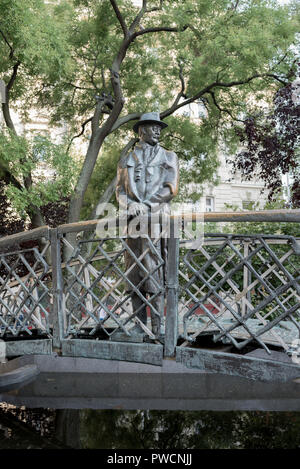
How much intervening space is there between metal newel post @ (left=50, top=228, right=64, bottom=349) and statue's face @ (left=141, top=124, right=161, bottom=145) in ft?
4.87

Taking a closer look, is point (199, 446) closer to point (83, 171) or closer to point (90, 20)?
point (83, 171)

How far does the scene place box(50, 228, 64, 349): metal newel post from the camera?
500cm

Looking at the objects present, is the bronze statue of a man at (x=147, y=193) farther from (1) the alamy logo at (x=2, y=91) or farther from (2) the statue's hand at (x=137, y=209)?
(1) the alamy logo at (x=2, y=91)

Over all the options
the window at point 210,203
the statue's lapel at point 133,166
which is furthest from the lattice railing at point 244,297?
the window at point 210,203

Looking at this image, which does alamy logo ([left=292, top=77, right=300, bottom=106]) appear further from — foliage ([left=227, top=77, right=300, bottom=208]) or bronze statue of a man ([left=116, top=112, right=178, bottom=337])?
bronze statue of a man ([left=116, top=112, right=178, bottom=337])

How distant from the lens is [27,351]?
5.15 metres

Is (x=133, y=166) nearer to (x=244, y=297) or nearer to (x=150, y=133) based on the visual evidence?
(x=150, y=133)

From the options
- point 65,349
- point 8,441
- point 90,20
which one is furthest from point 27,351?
point 90,20

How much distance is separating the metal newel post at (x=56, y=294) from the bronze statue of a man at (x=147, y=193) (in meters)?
0.75

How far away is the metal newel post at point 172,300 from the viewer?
14.3 ft

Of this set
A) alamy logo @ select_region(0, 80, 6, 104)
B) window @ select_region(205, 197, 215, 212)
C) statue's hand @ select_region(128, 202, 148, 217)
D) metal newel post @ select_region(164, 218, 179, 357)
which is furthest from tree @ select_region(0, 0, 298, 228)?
window @ select_region(205, 197, 215, 212)

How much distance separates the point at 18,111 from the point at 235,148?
771 cm

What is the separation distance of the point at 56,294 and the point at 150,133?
6.88 feet
